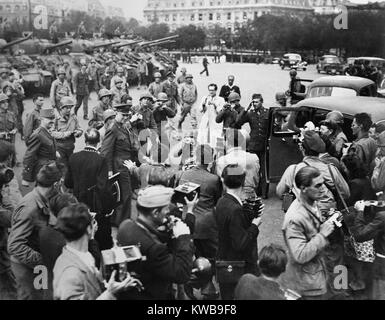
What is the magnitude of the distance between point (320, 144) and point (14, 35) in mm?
10528

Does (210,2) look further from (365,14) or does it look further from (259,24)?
(365,14)

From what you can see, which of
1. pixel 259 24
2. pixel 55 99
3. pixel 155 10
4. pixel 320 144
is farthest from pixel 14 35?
pixel 320 144

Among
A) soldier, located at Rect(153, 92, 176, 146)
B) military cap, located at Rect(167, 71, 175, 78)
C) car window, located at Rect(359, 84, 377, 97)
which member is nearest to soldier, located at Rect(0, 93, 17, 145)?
soldier, located at Rect(153, 92, 176, 146)

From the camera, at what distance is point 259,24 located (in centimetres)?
886

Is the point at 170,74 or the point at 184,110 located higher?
the point at 170,74

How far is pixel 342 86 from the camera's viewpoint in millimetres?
9867

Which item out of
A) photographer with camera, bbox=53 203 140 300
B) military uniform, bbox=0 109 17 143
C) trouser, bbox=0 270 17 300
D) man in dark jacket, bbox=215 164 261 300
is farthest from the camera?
military uniform, bbox=0 109 17 143

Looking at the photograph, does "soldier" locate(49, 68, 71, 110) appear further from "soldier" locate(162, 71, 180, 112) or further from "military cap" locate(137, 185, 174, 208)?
"military cap" locate(137, 185, 174, 208)

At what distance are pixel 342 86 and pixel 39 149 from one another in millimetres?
6103

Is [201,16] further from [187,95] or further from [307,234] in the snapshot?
[307,234]

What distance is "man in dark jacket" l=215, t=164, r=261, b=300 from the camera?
12.7 feet

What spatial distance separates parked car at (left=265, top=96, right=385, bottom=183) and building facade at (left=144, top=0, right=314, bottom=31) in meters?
1.67

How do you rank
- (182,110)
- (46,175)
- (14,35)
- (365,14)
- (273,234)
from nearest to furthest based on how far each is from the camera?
(46,175) < (273,234) < (365,14) < (182,110) < (14,35)

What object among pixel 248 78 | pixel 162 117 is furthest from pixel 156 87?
pixel 162 117
